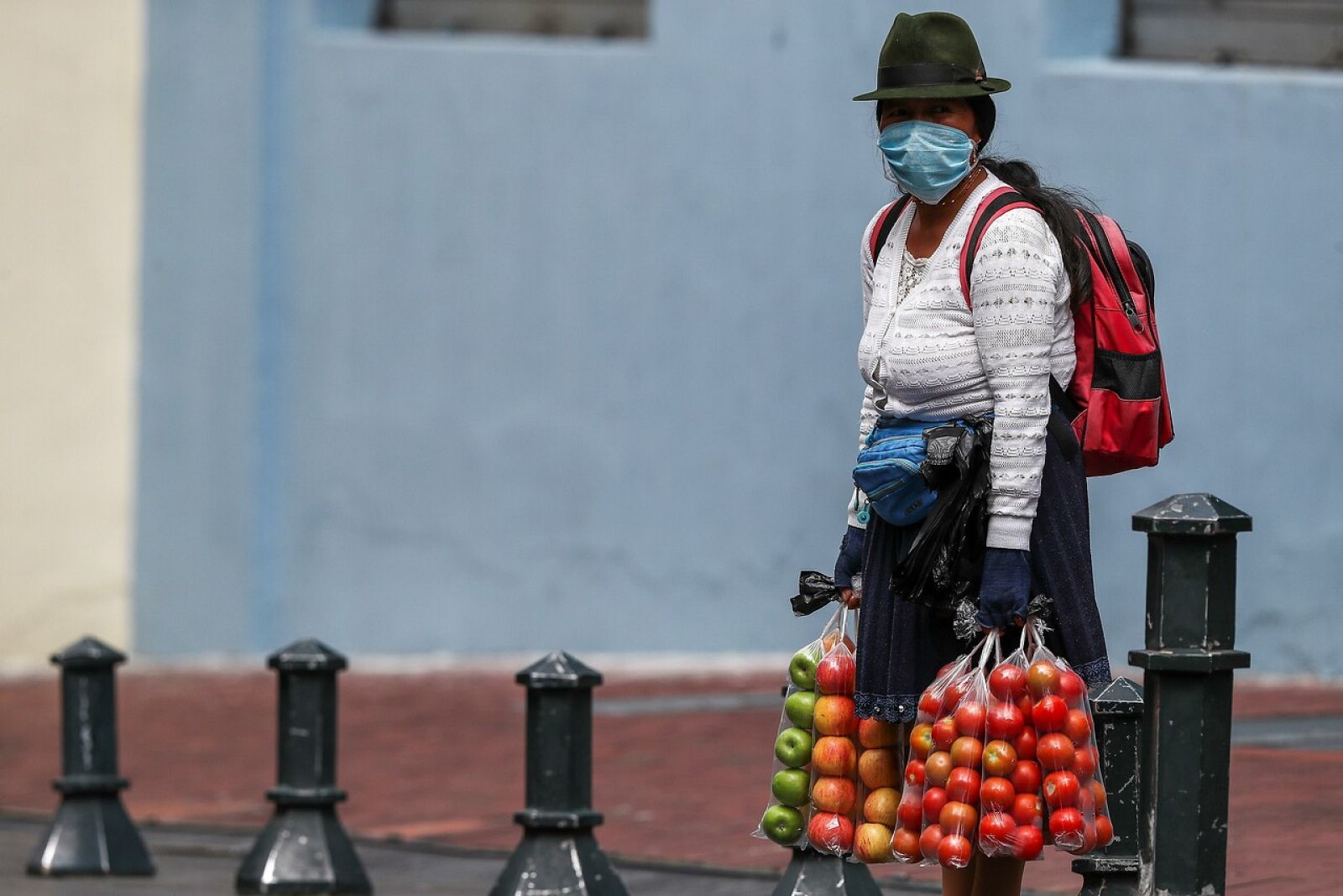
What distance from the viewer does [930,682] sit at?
4402mm

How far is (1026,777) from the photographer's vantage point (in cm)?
419

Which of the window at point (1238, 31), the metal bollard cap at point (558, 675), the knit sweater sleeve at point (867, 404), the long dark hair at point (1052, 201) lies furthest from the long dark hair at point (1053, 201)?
the window at point (1238, 31)

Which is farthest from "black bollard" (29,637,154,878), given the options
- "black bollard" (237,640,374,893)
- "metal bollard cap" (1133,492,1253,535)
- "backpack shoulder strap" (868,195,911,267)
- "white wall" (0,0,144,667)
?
"white wall" (0,0,144,667)

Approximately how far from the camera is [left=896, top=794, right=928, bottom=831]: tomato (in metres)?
4.33

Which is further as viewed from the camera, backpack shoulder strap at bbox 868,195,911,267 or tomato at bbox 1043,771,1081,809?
backpack shoulder strap at bbox 868,195,911,267

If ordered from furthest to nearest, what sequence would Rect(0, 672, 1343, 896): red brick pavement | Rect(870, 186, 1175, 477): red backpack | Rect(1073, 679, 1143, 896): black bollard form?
Rect(0, 672, 1343, 896): red brick pavement, Rect(1073, 679, 1143, 896): black bollard, Rect(870, 186, 1175, 477): red backpack

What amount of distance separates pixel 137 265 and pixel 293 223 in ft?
3.03

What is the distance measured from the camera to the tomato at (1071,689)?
4227 millimetres

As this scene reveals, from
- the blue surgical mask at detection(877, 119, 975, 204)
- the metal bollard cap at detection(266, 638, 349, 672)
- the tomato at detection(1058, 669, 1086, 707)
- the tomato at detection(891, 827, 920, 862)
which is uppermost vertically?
the blue surgical mask at detection(877, 119, 975, 204)

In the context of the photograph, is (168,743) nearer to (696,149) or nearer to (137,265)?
(137,265)

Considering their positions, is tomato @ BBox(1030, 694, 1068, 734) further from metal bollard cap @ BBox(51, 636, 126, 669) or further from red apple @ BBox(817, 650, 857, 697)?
metal bollard cap @ BBox(51, 636, 126, 669)

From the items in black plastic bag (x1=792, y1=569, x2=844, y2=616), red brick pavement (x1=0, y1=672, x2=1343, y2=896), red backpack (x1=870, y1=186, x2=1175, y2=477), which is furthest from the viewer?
red brick pavement (x1=0, y1=672, x2=1343, y2=896)

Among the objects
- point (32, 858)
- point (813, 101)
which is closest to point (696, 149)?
point (813, 101)

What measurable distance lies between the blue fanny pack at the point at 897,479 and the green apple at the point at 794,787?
577mm
